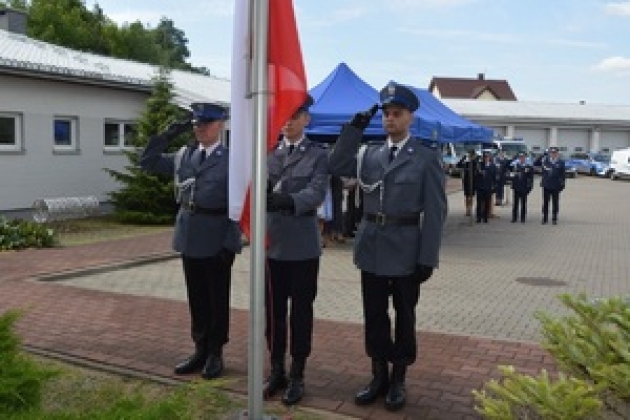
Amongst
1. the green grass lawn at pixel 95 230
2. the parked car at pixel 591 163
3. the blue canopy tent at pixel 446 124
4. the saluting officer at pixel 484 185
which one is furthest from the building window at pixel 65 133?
the parked car at pixel 591 163

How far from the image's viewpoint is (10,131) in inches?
570

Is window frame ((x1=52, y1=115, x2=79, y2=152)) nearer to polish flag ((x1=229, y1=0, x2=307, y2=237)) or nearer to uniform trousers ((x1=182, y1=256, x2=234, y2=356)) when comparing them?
uniform trousers ((x1=182, y1=256, x2=234, y2=356))

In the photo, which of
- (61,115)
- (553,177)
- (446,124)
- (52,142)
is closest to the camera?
Answer: (446,124)

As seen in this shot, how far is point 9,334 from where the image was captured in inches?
133

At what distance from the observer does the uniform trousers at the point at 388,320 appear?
4.26 meters

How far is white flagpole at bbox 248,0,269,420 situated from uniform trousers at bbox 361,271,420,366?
1.17 m

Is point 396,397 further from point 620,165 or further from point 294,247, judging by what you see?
point 620,165

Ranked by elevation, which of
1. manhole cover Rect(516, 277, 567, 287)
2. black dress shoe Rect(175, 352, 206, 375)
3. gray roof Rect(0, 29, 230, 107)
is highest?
gray roof Rect(0, 29, 230, 107)

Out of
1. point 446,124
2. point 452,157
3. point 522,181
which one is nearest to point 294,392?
point 446,124

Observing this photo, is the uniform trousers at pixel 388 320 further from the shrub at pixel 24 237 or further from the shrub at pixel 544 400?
the shrub at pixel 24 237

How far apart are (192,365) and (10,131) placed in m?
11.5

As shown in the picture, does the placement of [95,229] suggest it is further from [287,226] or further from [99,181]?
[287,226]

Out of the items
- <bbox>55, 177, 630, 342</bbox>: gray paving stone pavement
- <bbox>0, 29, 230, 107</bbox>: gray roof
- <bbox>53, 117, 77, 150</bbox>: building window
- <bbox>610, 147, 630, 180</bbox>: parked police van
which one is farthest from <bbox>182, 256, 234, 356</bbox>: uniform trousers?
<bbox>610, 147, 630, 180</bbox>: parked police van

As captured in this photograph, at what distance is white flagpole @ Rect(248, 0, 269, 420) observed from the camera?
329 centimetres
